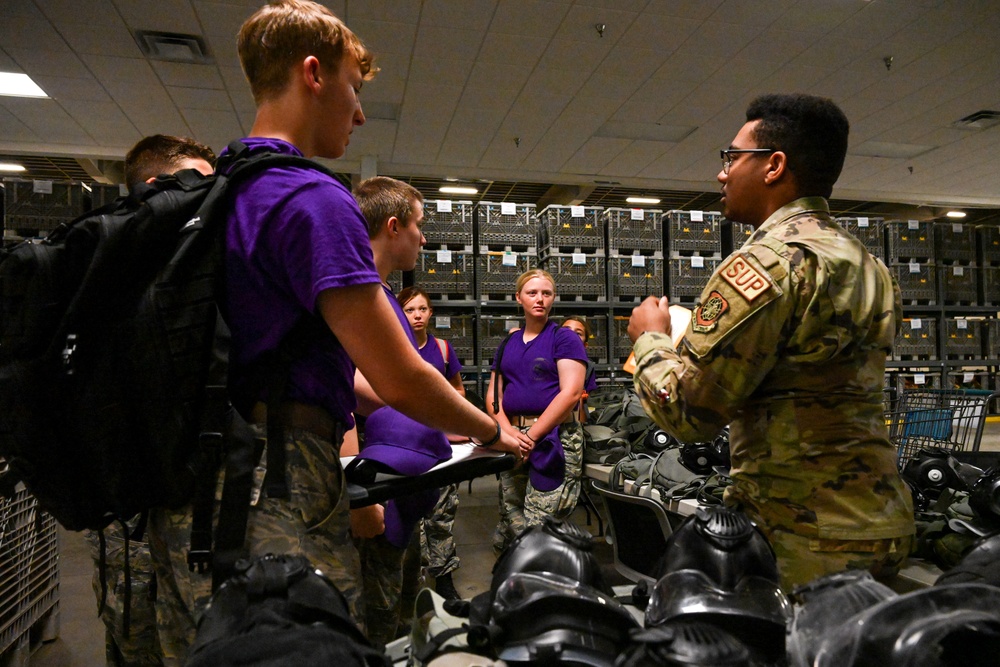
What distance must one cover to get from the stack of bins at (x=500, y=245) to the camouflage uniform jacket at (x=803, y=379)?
18.4ft

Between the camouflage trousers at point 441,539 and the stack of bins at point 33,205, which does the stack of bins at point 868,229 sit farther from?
the stack of bins at point 33,205

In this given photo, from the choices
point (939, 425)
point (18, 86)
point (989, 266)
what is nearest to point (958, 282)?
point (989, 266)

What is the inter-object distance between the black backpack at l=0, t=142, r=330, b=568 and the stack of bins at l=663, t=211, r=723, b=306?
269 inches

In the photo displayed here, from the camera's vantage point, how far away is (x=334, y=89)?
1124mm

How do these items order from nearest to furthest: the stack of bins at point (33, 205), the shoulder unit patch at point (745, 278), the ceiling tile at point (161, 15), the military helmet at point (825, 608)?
1. the military helmet at point (825, 608)
2. the shoulder unit patch at point (745, 278)
3. the ceiling tile at point (161, 15)
4. the stack of bins at point (33, 205)

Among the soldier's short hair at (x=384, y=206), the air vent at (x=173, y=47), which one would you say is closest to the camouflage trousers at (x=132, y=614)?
the soldier's short hair at (x=384, y=206)

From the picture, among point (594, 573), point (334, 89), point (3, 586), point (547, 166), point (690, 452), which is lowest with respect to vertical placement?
point (3, 586)

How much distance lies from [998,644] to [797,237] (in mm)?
909

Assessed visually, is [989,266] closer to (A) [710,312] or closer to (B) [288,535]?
(A) [710,312]

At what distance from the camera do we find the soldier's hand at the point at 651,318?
1.52 meters

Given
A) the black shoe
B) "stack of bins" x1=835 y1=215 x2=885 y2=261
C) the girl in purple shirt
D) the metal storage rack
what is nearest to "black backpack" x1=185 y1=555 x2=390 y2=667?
the metal storage rack

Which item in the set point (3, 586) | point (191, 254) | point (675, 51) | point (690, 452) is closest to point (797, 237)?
point (191, 254)

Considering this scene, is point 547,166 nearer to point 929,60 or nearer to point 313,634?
point 929,60

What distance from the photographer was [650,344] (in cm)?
145
